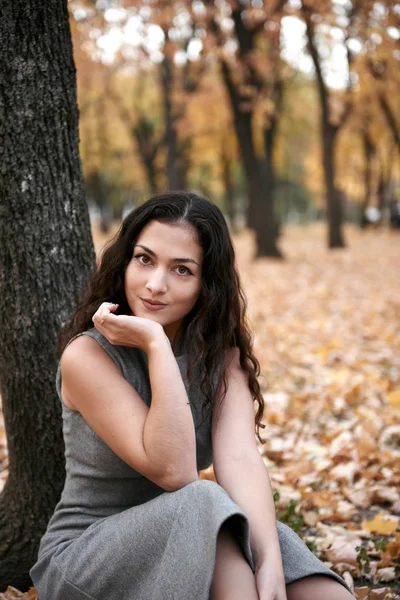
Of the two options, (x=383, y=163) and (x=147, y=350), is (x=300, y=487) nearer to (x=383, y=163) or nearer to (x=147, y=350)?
(x=147, y=350)

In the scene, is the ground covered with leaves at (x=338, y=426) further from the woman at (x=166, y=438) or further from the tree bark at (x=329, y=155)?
the tree bark at (x=329, y=155)

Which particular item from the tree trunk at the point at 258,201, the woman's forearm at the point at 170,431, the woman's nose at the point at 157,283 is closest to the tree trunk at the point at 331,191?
the tree trunk at the point at 258,201

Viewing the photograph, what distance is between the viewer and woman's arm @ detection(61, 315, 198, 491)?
1896 mm

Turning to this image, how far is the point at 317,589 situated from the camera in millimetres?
1929

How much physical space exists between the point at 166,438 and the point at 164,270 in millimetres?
572

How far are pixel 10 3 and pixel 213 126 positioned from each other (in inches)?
760

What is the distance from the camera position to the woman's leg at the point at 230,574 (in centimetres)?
173

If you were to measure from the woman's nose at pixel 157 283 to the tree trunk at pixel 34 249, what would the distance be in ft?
2.06

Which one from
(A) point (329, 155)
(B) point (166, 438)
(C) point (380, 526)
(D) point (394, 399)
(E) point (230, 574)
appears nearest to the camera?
(E) point (230, 574)

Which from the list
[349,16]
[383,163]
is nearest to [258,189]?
[349,16]

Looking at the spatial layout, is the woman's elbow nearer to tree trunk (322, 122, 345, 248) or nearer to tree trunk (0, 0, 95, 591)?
tree trunk (0, 0, 95, 591)

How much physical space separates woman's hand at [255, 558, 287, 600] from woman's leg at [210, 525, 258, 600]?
5cm

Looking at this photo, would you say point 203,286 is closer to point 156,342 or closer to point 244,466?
point 156,342

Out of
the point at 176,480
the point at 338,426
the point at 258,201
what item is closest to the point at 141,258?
the point at 176,480
